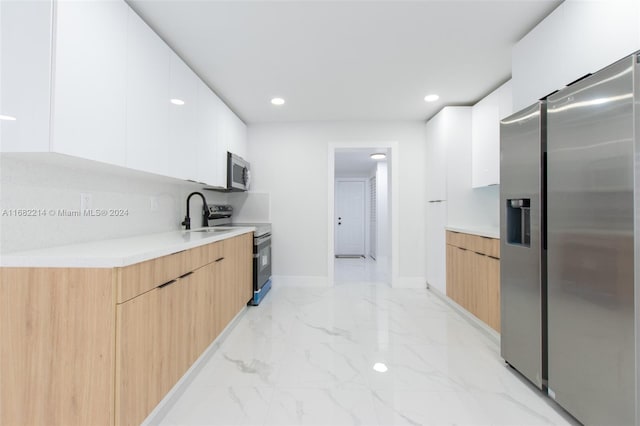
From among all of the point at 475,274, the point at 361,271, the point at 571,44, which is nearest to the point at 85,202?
the point at 571,44

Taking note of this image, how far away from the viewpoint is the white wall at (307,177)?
3873 millimetres

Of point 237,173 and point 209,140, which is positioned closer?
point 209,140

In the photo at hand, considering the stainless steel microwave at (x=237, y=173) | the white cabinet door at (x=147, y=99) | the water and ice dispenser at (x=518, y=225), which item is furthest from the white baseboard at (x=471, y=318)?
the white cabinet door at (x=147, y=99)

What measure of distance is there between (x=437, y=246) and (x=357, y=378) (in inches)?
86.1

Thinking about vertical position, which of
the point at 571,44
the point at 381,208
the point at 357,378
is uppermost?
the point at 571,44

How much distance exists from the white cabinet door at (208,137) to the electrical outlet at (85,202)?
2.85ft

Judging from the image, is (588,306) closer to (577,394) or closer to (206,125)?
(577,394)

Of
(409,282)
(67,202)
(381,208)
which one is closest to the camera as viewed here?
(67,202)

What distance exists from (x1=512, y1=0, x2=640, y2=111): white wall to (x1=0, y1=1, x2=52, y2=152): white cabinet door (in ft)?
8.35

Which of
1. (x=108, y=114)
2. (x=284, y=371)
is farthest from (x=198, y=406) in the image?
(x=108, y=114)

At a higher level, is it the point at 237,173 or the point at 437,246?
the point at 237,173

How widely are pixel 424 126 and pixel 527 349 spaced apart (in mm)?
2981

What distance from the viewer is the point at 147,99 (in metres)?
1.78

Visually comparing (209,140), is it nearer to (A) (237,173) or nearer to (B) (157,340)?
(A) (237,173)
